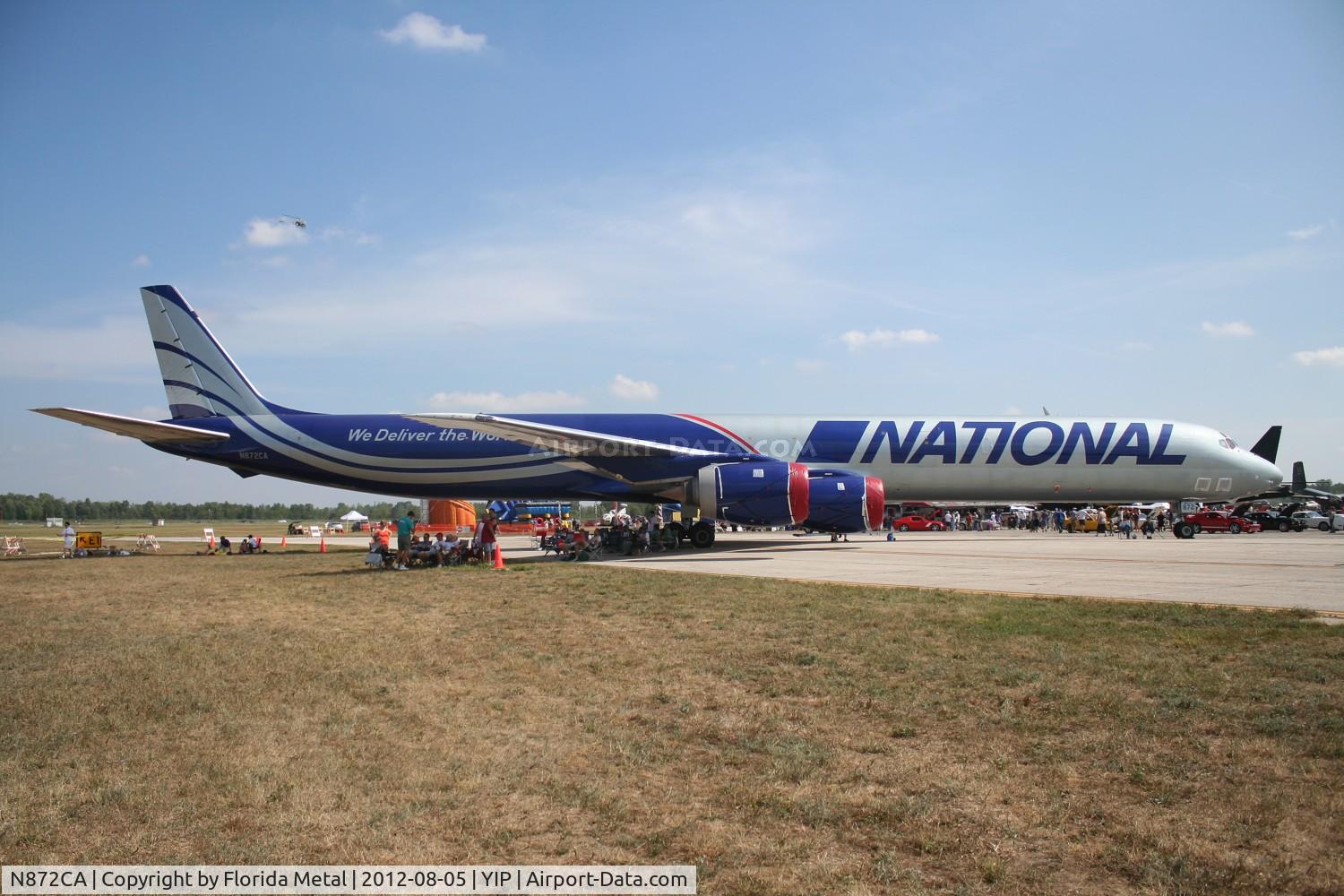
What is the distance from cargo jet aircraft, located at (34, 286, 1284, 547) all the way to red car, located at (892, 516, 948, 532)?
22.1m

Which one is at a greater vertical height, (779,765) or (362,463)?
(362,463)

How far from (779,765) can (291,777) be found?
295 cm

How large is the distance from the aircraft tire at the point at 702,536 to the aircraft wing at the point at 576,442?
86.6 inches

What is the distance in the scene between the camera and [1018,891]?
3514mm

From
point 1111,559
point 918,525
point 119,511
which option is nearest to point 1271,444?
point 918,525

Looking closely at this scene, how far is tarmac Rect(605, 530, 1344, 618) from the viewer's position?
40.2ft

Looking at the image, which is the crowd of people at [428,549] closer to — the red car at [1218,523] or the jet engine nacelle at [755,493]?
the jet engine nacelle at [755,493]

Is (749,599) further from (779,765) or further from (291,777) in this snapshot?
(291,777)

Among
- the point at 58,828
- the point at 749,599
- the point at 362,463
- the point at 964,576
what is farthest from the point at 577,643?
the point at 362,463

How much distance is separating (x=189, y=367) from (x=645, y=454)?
592 inches
